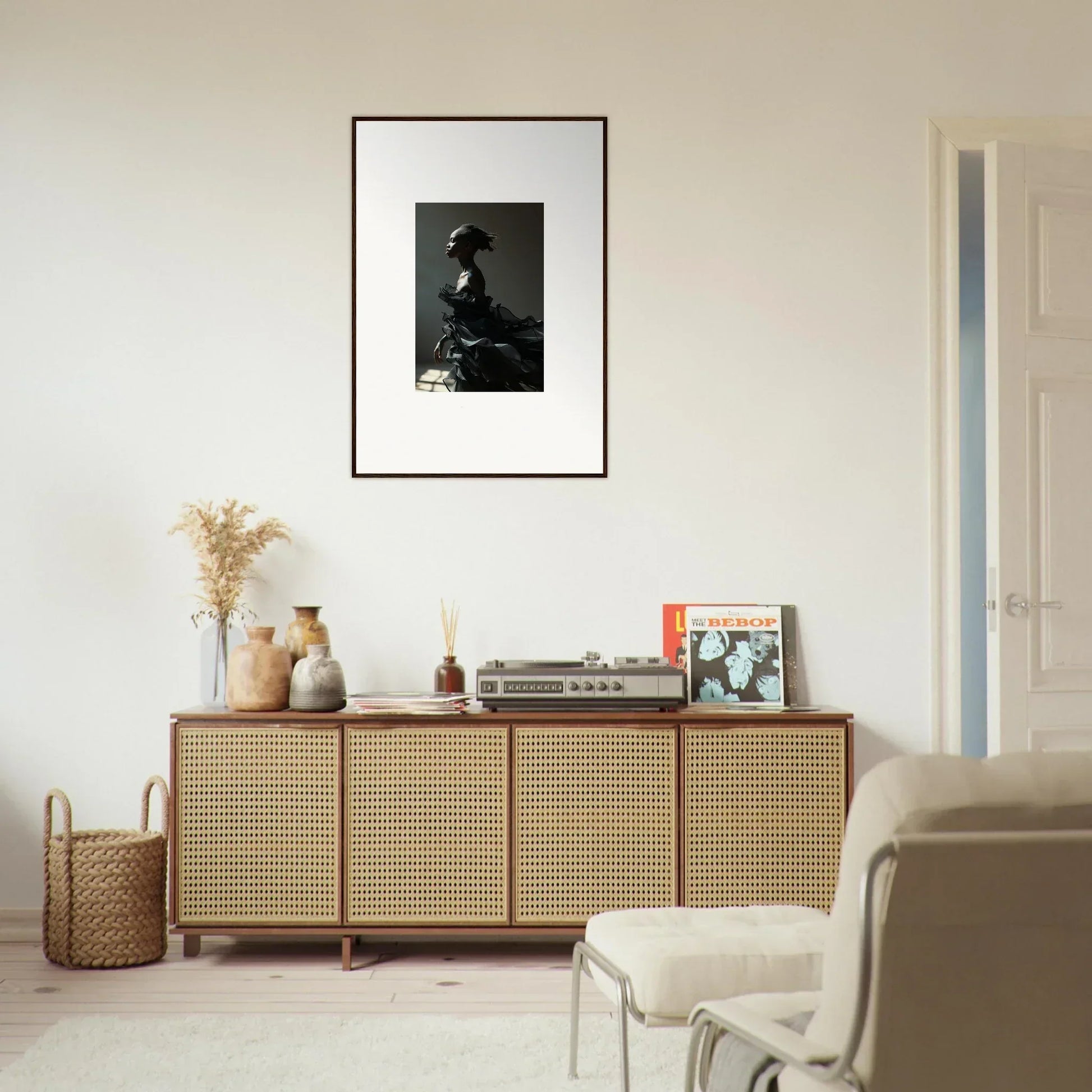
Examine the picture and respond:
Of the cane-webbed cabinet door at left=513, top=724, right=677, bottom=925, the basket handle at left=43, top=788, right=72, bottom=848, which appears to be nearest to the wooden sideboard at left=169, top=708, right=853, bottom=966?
the cane-webbed cabinet door at left=513, top=724, right=677, bottom=925

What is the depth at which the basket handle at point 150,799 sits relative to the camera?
3.45m

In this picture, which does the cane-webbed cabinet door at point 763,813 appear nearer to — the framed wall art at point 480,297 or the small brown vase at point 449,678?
the small brown vase at point 449,678

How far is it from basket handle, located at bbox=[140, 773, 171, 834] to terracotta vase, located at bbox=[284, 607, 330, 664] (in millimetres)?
537

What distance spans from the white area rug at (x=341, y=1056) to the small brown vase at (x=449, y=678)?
101 cm

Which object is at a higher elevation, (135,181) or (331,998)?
(135,181)

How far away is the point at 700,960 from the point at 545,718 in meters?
1.32

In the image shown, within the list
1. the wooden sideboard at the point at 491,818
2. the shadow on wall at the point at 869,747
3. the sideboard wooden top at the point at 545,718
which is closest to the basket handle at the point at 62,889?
the wooden sideboard at the point at 491,818

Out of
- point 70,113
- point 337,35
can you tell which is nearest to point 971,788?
point 337,35

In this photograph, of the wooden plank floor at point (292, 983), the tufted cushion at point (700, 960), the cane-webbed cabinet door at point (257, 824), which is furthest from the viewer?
the cane-webbed cabinet door at point (257, 824)

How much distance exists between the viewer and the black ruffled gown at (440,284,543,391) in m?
3.88

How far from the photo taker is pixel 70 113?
387 centimetres

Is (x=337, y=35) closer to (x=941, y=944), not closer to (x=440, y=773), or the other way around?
(x=440, y=773)

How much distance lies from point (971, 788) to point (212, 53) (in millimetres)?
3553

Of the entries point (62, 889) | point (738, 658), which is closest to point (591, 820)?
point (738, 658)
